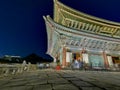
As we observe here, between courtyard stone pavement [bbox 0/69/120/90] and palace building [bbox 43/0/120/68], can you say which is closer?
courtyard stone pavement [bbox 0/69/120/90]

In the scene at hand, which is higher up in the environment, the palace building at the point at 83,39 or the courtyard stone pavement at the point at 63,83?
the palace building at the point at 83,39

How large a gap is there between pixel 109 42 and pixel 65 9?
7637mm

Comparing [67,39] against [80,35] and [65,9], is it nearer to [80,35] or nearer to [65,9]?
[80,35]

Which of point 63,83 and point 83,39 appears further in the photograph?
point 83,39

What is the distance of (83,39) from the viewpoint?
13.4 meters

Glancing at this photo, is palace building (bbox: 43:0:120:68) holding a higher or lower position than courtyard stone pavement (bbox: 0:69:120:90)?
higher

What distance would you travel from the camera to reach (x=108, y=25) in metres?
17.1

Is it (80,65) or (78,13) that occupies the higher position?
(78,13)

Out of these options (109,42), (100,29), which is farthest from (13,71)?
(100,29)

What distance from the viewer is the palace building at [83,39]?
12719 mm

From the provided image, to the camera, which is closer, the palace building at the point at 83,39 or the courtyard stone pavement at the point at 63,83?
the courtyard stone pavement at the point at 63,83

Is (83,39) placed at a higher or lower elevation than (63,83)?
higher

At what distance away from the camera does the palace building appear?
41.7 feet

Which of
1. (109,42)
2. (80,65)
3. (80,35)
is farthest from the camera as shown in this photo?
(109,42)
